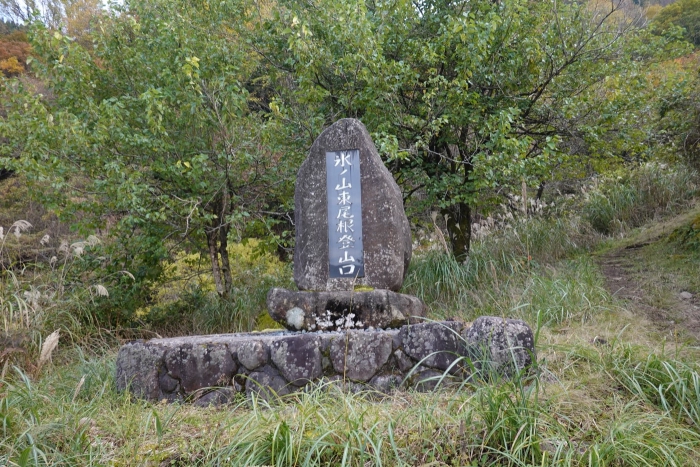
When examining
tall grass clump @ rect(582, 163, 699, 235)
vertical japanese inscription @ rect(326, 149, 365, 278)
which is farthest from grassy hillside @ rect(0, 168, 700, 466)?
tall grass clump @ rect(582, 163, 699, 235)

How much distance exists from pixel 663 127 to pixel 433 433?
6.99m

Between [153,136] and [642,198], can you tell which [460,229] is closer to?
[642,198]

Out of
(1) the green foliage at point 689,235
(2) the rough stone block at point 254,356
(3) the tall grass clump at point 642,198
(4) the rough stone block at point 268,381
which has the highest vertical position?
(3) the tall grass clump at point 642,198

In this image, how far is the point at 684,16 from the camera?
559 inches

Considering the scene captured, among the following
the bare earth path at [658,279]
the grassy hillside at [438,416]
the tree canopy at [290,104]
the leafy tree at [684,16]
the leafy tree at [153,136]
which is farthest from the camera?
the leafy tree at [684,16]

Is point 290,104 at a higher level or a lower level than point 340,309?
higher

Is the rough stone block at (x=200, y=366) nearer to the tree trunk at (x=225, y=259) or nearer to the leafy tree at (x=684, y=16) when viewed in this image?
the tree trunk at (x=225, y=259)

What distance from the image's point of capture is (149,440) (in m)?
2.33

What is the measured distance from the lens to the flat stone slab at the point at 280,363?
3320mm

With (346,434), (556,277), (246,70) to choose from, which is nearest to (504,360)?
(346,434)

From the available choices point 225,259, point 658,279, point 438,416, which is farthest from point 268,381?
point 658,279

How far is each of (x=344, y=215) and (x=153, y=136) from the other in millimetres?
2794

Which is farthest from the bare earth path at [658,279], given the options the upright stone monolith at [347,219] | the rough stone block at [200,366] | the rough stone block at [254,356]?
the rough stone block at [200,366]

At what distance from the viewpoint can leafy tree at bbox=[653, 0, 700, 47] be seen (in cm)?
1358
